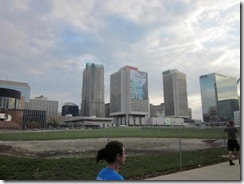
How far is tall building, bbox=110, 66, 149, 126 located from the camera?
152 metres

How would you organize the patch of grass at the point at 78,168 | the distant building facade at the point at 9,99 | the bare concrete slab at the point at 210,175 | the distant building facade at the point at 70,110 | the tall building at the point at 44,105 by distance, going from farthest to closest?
the distant building facade at the point at 70,110 → the tall building at the point at 44,105 → the distant building facade at the point at 9,99 → the patch of grass at the point at 78,168 → the bare concrete slab at the point at 210,175

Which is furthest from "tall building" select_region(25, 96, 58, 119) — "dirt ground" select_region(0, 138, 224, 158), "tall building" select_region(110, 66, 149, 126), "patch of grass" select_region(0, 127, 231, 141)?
"dirt ground" select_region(0, 138, 224, 158)

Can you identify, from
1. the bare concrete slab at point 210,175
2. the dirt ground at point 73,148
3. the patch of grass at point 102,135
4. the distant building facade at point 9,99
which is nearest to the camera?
the bare concrete slab at point 210,175

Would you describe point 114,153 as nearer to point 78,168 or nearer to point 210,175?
point 210,175

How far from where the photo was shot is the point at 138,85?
158 metres

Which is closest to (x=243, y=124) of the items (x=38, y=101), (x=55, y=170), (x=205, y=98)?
(x=55, y=170)

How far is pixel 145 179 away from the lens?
279 inches

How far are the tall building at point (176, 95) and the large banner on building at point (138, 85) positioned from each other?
21823mm

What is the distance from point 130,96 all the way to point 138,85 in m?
11.3

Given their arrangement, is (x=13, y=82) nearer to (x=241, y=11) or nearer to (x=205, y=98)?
(x=205, y=98)

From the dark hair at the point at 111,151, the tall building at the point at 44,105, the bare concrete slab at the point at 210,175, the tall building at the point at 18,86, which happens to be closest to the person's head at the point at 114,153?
the dark hair at the point at 111,151

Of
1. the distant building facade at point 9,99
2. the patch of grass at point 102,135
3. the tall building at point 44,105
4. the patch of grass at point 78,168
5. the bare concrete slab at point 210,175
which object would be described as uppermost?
the tall building at point 44,105

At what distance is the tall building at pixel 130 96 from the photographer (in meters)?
152

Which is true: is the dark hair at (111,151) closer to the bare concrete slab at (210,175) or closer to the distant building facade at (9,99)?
the bare concrete slab at (210,175)
